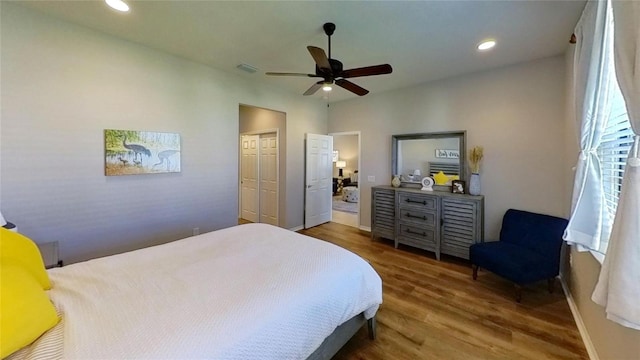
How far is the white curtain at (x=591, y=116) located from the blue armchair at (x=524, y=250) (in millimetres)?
650

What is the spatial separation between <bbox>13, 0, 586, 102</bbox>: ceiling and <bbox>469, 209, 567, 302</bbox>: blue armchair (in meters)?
1.99

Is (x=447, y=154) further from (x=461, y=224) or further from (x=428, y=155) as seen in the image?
(x=461, y=224)

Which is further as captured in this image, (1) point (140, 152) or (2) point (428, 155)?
(2) point (428, 155)

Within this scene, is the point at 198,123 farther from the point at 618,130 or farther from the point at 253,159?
the point at 618,130

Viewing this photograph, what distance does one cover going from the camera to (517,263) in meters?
2.46

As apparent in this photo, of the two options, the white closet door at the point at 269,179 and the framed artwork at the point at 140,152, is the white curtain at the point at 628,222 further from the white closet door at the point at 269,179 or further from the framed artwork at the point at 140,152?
the white closet door at the point at 269,179

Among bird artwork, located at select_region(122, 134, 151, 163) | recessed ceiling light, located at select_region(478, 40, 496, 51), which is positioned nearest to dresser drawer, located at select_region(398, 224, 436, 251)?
recessed ceiling light, located at select_region(478, 40, 496, 51)

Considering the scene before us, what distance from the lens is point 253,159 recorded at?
5445 mm

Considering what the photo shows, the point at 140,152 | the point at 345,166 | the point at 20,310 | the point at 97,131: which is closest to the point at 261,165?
the point at 140,152

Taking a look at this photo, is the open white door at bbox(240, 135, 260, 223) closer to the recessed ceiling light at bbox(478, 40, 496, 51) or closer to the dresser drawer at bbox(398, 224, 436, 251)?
the dresser drawer at bbox(398, 224, 436, 251)

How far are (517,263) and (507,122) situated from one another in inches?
76.0

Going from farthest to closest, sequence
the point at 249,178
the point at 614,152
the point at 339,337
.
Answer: the point at 249,178 → the point at 614,152 → the point at 339,337

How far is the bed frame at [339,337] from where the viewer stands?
1496 millimetres

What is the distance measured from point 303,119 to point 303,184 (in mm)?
1312
